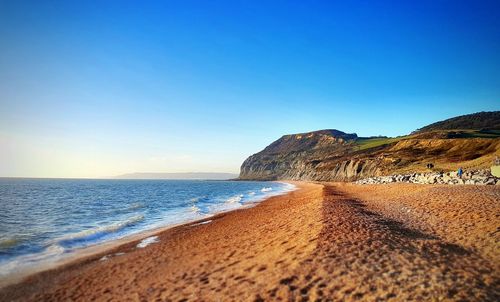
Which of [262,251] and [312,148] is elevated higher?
[312,148]

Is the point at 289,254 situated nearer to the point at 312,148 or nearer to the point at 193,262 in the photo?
the point at 193,262

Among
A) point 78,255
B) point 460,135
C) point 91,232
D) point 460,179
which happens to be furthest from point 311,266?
point 460,135

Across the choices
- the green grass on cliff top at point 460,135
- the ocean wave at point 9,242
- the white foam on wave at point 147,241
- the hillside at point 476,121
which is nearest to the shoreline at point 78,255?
the white foam on wave at point 147,241

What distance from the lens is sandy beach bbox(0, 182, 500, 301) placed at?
7.43 metres

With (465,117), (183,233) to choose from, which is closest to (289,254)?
(183,233)

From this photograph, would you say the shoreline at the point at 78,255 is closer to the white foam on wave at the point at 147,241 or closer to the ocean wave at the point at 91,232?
the white foam on wave at the point at 147,241

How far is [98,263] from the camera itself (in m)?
13.0

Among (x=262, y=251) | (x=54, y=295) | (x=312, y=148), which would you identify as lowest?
(x=54, y=295)

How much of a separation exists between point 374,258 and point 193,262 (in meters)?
6.75

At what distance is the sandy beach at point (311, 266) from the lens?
7.43 meters

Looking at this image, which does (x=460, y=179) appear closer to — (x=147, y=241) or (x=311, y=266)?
(x=311, y=266)

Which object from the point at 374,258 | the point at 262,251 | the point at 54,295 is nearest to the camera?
the point at 374,258

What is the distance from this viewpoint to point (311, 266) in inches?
348

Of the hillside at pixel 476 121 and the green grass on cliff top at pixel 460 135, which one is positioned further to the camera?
the hillside at pixel 476 121
